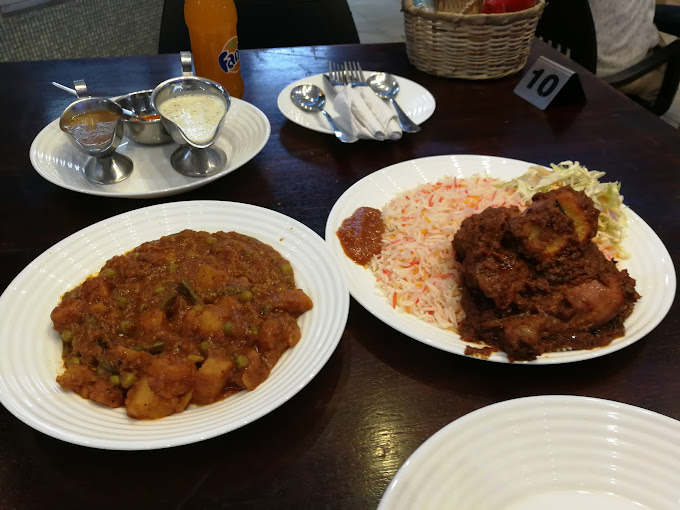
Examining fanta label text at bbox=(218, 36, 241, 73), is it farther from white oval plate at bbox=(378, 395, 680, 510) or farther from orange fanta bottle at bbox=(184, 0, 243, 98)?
white oval plate at bbox=(378, 395, 680, 510)

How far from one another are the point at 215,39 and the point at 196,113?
73 cm

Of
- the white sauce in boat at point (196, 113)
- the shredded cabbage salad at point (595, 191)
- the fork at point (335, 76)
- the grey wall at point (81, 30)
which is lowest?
the grey wall at point (81, 30)

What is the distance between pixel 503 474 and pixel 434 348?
26.0 inches

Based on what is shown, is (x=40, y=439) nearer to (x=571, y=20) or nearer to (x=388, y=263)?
(x=388, y=263)

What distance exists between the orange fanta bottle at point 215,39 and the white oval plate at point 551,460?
116 inches

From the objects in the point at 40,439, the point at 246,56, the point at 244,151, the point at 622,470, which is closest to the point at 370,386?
the point at 622,470

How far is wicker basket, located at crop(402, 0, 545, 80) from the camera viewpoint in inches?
136

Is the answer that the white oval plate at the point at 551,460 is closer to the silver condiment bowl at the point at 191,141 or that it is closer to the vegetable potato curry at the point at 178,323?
the vegetable potato curry at the point at 178,323

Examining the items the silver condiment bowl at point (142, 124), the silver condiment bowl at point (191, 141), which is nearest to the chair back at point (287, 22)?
the silver condiment bowl at point (142, 124)

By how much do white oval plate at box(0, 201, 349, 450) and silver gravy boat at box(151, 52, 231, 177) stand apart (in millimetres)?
553

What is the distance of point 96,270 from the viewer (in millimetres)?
1992

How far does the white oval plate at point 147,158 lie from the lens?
2.51 metres

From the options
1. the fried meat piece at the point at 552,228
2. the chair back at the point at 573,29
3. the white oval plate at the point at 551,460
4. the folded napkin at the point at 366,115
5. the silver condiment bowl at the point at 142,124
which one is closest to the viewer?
the white oval plate at the point at 551,460

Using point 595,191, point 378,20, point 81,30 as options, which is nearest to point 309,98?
point 595,191
